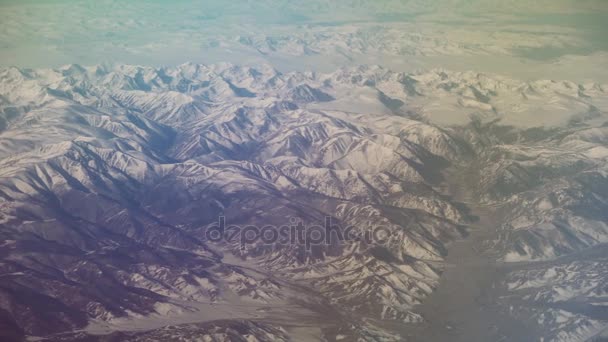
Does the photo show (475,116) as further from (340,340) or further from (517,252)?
(340,340)

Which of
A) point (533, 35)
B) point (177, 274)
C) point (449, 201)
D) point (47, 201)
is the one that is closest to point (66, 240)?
point (47, 201)

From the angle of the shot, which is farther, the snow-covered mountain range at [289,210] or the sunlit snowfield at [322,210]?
the snow-covered mountain range at [289,210]

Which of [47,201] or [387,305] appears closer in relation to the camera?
[387,305]

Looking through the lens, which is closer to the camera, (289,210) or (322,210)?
(289,210)

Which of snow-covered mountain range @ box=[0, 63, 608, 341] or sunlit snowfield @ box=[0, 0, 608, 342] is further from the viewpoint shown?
snow-covered mountain range @ box=[0, 63, 608, 341]
